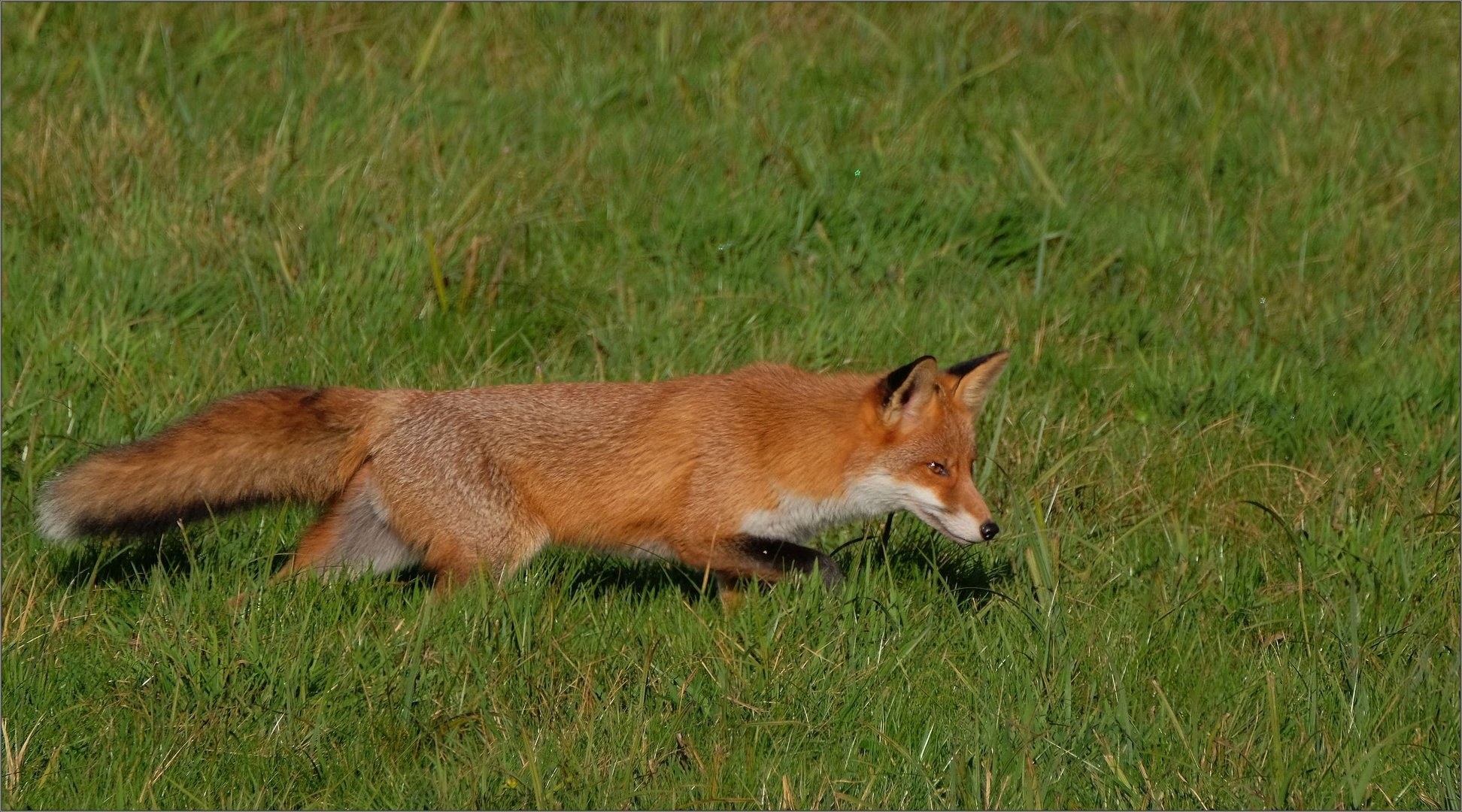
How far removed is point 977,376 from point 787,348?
1.59m

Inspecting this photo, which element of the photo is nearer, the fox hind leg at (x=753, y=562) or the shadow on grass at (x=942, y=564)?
the fox hind leg at (x=753, y=562)

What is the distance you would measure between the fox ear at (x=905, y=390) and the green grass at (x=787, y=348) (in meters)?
0.54

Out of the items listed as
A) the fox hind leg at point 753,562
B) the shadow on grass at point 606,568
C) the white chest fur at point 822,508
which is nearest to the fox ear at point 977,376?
the white chest fur at point 822,508

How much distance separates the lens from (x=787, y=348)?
7492 mm

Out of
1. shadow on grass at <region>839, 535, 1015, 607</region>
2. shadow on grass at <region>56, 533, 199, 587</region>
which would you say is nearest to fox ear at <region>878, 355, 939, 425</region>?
shadow on grass at <region>839, 535, 1015, 607</region>

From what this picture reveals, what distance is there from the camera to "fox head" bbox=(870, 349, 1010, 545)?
18.8 feet

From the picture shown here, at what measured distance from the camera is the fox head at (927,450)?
5719mm

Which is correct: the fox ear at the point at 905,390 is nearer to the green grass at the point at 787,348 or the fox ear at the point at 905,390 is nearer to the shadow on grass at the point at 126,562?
the green grass at the point at 787,348

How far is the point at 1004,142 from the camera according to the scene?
9.06 meters

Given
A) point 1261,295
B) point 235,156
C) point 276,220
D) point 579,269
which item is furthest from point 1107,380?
point 235,156

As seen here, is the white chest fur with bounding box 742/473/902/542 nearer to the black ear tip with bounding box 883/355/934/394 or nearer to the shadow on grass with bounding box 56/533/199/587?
the black ear tip with bounding box 883/355/934/394

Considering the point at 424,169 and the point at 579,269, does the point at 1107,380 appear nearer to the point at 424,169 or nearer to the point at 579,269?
the point at 579,269

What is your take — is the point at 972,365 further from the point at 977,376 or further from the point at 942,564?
the point at 942,564

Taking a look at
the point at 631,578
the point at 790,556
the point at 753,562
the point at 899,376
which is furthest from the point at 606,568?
the point at 899,376
